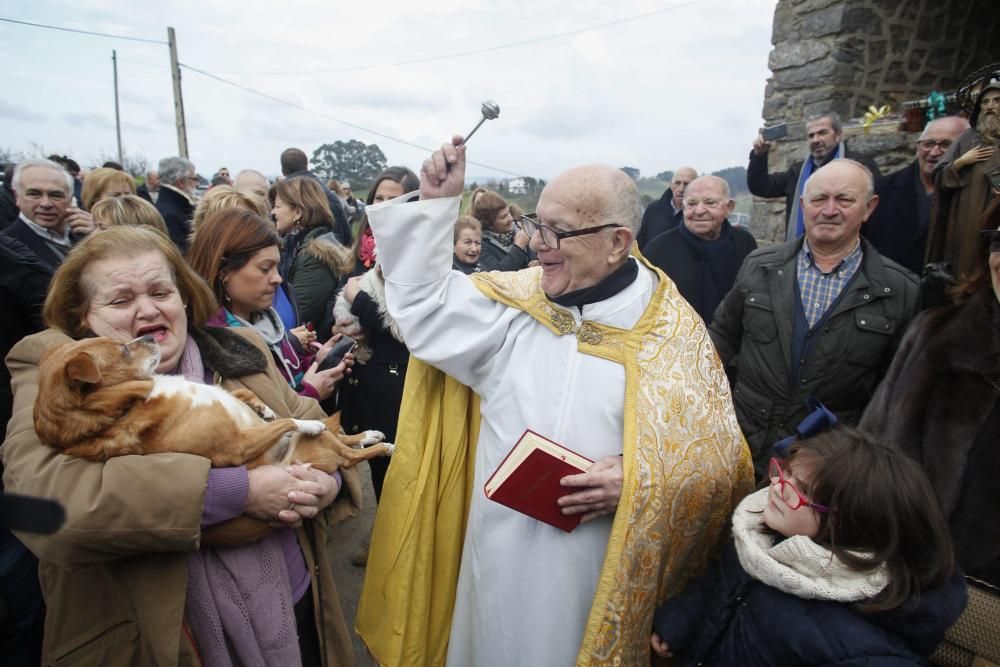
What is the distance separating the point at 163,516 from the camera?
52.6 inches

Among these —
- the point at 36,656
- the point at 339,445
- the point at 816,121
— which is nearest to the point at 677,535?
the point at 339,445

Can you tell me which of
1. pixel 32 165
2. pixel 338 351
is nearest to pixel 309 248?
pixel 338 351

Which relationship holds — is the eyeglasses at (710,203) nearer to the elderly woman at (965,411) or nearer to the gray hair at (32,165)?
the elderly woman at (965,411)

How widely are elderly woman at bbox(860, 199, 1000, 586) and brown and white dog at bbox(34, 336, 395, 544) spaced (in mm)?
2269

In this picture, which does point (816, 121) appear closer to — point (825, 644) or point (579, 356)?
point (579, 356)

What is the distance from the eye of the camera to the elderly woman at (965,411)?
1970 mm

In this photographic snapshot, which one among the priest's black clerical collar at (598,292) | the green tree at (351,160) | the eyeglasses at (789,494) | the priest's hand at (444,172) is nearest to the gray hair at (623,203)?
the priest's black clerical collar at (598,292)

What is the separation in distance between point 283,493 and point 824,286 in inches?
110

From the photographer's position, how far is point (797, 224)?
200 inches

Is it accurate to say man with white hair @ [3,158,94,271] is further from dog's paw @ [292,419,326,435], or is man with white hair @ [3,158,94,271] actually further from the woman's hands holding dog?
the woman's hands holding dog

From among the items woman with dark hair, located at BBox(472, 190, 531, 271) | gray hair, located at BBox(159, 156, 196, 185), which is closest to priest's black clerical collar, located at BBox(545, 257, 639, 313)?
woman with dark hair, located at BBox(472, 190, 531, 271)

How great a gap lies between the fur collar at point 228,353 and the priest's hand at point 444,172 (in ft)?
2.61

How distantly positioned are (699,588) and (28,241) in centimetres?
453

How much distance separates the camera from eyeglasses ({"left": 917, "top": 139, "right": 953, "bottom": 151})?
4.23 metres
